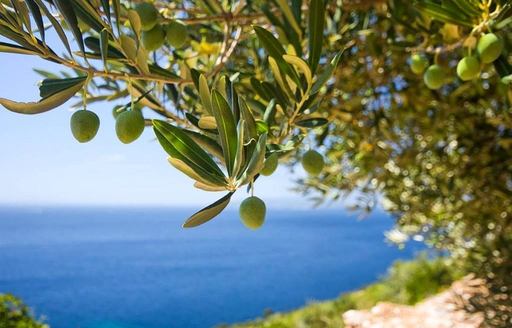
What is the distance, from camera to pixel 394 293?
9516 millimetres

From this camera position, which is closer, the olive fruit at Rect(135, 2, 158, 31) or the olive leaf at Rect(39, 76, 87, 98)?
the olive leaf at Rect(39, 76, 87, 98)

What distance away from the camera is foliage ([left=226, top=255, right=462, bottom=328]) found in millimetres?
8773

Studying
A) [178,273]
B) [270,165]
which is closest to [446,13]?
[270,165]

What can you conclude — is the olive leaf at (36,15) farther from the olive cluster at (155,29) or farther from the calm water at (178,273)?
the calm water at (178,273)

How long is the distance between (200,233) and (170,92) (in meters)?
62.8

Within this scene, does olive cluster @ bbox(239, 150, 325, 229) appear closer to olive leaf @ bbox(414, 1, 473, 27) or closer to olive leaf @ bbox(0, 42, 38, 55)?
olive leaf @ bbox(0, 42, 38, 55)

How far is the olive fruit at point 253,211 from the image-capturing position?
693 mm

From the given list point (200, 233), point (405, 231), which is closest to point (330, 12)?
point (405, 231)

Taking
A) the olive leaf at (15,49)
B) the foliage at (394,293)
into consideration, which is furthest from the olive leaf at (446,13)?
the foliage at (394,293)

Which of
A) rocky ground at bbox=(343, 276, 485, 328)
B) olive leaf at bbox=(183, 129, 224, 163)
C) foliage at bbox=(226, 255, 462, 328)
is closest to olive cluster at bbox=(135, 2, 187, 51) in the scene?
olive leaf at bbox=(183, 129, 224, 163)

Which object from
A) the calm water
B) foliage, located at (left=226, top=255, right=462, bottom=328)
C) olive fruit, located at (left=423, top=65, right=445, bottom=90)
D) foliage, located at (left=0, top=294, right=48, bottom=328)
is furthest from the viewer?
the calm water

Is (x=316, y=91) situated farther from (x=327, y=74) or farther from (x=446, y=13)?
(x=446, y=13)

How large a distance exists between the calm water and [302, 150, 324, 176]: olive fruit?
10.1 m

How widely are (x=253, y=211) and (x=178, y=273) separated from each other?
3419cm
